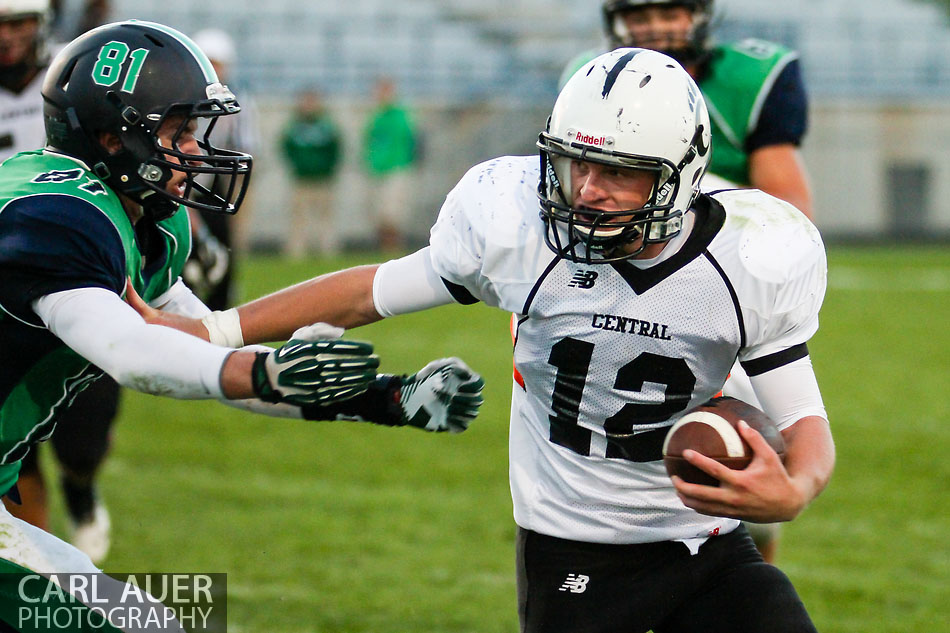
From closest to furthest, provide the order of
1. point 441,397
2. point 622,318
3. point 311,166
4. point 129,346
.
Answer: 1. point 129,346
2. point 622,318
3. point 441,397
4. point 311,166

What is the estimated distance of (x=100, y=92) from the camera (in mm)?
2857

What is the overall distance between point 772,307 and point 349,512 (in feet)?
11.0

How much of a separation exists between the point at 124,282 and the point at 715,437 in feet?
4.05

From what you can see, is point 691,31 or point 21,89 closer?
point 691,31

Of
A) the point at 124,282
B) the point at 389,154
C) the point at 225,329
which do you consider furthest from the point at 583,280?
A: the point at 389,154

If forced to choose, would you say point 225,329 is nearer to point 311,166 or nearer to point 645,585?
point 645,585

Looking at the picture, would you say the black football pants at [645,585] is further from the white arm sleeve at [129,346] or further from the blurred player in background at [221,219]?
the blurred player in background at [221,219]

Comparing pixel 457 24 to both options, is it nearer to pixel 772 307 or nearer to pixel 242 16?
pixel 242 16

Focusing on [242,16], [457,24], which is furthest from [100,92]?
[457,24]

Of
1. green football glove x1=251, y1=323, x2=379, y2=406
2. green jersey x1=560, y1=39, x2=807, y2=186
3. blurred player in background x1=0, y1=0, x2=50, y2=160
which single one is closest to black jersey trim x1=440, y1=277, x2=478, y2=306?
green football glove x1=251, y1=323, x2=379, y2=406

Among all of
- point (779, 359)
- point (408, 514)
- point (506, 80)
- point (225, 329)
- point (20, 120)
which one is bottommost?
point (506, 80)

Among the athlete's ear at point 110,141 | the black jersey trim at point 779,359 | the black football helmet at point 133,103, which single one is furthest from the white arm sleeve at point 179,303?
the black jersey trim at point 779,359

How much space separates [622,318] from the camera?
2.81m

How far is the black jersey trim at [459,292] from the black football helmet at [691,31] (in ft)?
4.89
